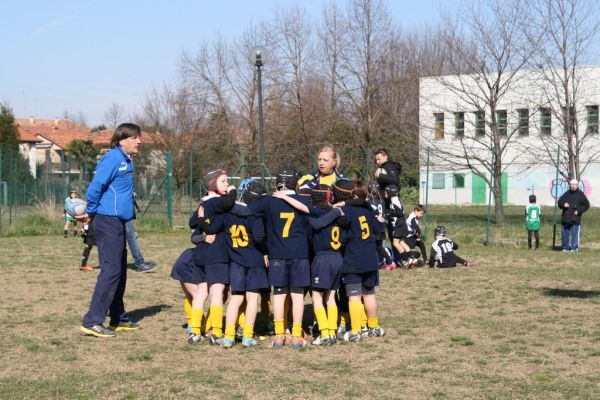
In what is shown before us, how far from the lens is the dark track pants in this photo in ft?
29.8

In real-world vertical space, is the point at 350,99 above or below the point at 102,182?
above

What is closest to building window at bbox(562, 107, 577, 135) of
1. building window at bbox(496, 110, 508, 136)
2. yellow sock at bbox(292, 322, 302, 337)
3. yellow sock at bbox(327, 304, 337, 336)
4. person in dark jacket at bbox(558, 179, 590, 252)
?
building window at bbox(496, 110, 508, 136)

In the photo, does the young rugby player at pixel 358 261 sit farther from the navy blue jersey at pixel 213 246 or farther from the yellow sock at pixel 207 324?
the yellow sock at pixel 207 324

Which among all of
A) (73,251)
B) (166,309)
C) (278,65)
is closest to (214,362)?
(166,309)

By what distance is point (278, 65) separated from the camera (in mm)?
44875

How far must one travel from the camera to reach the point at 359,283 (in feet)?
29.3

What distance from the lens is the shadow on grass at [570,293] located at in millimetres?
12180

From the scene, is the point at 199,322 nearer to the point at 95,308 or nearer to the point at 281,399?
the point at 95,308

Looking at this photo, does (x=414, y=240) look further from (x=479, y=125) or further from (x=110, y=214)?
(x=479, y=125)

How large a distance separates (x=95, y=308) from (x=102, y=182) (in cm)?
127

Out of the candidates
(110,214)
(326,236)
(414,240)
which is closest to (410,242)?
(414,240)

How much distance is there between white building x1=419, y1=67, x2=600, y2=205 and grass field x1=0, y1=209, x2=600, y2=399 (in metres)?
20.3

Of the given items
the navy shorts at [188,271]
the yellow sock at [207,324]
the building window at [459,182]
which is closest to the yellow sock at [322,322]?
the yellow sock at [207,324]

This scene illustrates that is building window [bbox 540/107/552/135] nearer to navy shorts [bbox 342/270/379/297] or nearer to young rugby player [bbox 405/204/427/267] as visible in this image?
young rugby player [bbox 405/204/427/267]
